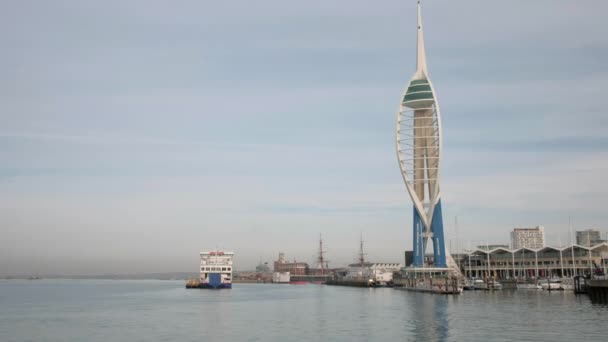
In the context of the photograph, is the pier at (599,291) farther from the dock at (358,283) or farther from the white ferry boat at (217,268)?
the dock at (358,283)

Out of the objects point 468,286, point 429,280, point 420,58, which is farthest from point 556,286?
point 420,58

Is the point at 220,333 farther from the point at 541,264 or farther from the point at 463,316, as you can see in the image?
the point at 541,264

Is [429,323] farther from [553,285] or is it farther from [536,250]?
[536,250]

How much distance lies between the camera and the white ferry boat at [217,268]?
395ft

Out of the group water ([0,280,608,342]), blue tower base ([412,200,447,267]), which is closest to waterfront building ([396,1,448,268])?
blue tower base ([412,200,447,267])

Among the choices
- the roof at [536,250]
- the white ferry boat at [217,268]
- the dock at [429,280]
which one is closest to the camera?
the dock at [429,280]

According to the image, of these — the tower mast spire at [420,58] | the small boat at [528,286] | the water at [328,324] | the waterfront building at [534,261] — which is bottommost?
the water at [328,324]

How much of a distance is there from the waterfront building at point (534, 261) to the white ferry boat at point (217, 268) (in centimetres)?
5442

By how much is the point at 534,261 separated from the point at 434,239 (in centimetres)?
3168

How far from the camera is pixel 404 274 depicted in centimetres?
12481

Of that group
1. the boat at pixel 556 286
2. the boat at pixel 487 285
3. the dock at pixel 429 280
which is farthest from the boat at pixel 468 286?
the boat at pixel 556 286

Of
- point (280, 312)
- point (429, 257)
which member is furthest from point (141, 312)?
point (429, 257)

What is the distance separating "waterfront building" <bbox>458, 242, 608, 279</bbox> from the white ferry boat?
179 feet

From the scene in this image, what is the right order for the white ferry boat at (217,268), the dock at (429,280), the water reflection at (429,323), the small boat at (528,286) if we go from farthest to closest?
the white ferry boat at (217,268)
the small boat at (528,286)
the dock at (429,280)
the water reflection at (429,323)
